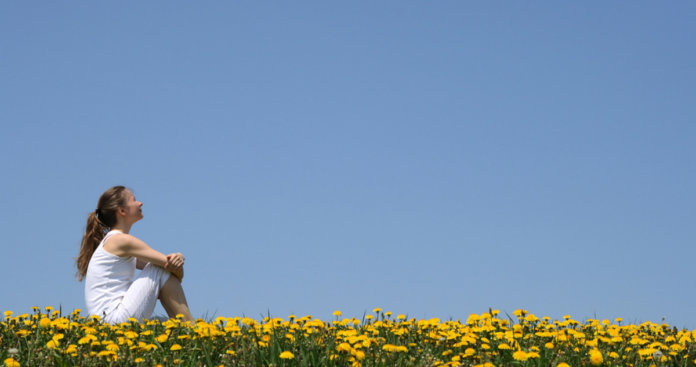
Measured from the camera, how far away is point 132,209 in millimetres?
9312

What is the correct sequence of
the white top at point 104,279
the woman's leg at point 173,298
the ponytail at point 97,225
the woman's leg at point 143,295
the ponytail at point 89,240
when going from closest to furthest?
the woman's leg at point 143,295
the woman's leg at point 173,298
the white top at point 104,279
the ponytail at point 97,225
the ponytail at point 89,240

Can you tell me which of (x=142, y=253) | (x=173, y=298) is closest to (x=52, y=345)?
(x=142, y=253)

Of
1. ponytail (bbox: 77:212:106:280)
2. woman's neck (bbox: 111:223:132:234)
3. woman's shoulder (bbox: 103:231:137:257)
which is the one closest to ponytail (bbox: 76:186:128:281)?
ponytail (bbox: 77:212:106:280)

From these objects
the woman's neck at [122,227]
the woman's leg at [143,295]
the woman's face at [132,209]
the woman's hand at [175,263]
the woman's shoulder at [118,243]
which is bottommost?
the woman's leg at [143,295]

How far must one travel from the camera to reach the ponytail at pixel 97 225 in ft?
30.9

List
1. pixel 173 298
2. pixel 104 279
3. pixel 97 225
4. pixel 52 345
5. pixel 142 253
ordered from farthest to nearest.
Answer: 1. pixel 97 225
2. pixel 104 279
3. pixel 173 298
4. pixel 142 253
5. pixel 52 345

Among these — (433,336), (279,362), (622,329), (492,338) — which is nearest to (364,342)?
(279,362)

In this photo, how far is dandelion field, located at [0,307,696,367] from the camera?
5156 mm

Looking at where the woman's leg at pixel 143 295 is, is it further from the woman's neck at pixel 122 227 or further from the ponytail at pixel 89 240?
the ponytail at pixel 89 240

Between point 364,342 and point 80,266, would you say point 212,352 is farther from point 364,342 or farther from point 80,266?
point 80,266

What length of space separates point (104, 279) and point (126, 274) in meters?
0.26

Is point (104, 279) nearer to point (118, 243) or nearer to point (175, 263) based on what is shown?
point (118, 243)

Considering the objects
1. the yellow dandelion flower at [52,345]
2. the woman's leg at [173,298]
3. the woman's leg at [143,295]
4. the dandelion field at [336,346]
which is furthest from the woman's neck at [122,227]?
the yellow dandelion flower at [52,345]

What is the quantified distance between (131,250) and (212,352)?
130 inches
